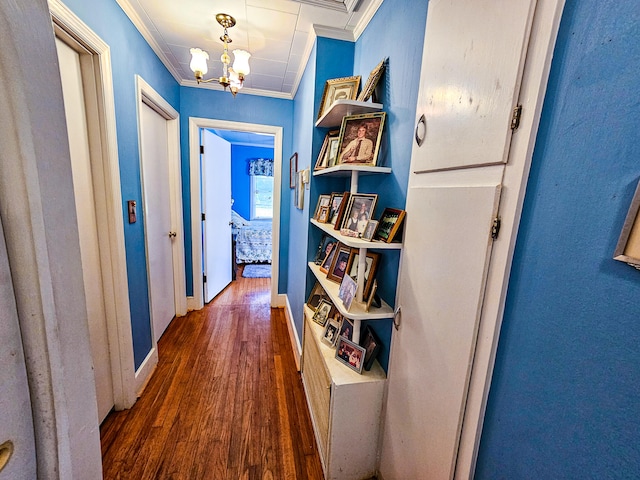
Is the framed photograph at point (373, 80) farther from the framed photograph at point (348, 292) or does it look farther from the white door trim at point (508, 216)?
the framed photograph at point (348, 292)

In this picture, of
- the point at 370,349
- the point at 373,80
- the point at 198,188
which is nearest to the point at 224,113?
the point at 198,188

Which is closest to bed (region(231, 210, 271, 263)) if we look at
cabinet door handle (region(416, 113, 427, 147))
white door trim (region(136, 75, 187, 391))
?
white door trim (region(136, 75, 187, 391))

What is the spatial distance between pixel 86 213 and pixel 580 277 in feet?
6.27

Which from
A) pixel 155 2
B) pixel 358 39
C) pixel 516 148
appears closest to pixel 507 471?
pixel 516 148

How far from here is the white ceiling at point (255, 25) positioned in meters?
1.50

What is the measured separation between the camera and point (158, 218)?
2256 millimetres

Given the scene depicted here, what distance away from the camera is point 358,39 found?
1.70 meters

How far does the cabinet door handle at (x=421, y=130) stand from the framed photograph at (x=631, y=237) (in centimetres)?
63

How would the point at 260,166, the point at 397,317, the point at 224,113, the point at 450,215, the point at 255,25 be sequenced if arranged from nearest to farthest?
the point at 450,215, the point at 397,317, the point at 255,25, the point at 224,113, the point at 260,166

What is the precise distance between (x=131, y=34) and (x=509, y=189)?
2229 millimetres

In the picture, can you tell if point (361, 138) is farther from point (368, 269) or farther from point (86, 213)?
point (86, 213)

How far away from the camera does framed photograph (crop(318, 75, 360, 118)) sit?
58.9 inches

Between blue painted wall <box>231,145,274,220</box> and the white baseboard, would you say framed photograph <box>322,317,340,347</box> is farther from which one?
blue painted wall <box>231,145,274,220</box>

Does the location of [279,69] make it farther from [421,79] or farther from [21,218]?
[21,218]
